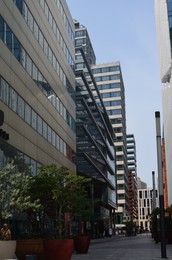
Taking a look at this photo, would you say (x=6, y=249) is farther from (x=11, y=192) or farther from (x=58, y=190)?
(x=58, y=190)

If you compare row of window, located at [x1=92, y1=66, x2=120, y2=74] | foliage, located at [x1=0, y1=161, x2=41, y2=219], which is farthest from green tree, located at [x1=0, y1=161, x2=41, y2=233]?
row of window, located at [x1=92, y1=66, x2=120, y2=74]

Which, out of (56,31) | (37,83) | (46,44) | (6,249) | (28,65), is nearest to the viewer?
(6,249)

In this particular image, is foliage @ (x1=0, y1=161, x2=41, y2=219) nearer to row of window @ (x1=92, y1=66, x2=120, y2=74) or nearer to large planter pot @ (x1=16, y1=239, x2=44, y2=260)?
large planter pot @ (x1=16, y1=239, x2=44, y2=260)

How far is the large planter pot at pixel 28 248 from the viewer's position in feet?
53.1

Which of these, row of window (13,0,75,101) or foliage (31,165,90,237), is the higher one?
row of window (13,0,75,101)

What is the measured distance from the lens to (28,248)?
53.4ft

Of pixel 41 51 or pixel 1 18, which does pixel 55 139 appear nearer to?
pixel 41 51

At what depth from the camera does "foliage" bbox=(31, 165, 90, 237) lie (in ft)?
65.5

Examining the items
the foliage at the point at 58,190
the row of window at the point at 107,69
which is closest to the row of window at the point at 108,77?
the row of window at the point at 107,69

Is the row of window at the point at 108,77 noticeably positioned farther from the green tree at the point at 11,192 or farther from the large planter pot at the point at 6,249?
the large planter pot at the point at 6,249

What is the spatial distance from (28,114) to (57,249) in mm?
20449

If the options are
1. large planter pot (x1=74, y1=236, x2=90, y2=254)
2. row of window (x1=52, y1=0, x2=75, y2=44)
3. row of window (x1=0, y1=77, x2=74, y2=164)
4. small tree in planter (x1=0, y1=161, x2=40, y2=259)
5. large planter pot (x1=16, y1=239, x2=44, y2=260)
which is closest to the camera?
small tree in planter (x1=0, y1=161, x2=40, y2=259)

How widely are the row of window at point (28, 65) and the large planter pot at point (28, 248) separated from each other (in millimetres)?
16995

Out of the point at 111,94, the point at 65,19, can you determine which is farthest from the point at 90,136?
the point at 111,94
